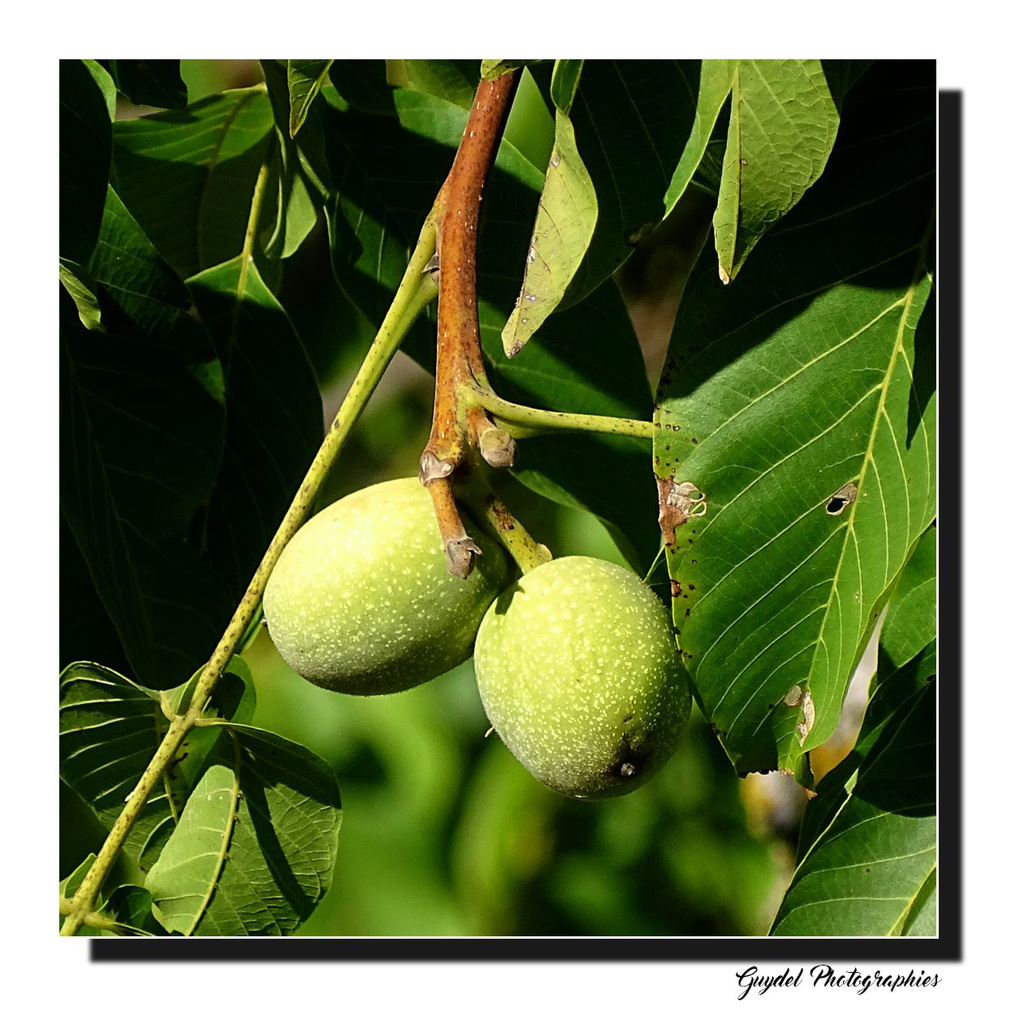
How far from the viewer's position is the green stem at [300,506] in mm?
700

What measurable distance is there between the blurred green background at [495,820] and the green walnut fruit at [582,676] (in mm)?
680

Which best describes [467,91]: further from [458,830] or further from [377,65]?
[458,830]

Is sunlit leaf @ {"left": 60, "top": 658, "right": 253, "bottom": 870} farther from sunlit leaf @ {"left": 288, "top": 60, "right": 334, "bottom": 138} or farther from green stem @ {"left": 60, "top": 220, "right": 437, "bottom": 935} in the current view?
sunlit leaf @ {"left": 288, "top": 60, "right": 334, "bottom": 138}

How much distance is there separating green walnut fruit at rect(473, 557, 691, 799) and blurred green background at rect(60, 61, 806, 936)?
0.68 metres

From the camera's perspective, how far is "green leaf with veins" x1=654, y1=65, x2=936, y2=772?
720 millimetres

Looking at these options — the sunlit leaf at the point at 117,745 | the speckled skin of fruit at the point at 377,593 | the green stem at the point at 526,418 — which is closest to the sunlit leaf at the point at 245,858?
the sunlit leaf at the point at 117,745

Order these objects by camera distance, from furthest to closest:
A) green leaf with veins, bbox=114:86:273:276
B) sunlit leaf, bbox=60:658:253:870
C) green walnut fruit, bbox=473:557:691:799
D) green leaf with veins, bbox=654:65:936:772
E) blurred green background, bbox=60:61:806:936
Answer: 1. blurred green background, bbox=60:61:806:936
2. green leaf with veins, bbox=114:86:273:276
3. sunlit leaf, bbox=60:658:253:870
4. green leaf with veins, bbox=654:65:936:772
5. green walnut fruit, bbox=473:557:691:799

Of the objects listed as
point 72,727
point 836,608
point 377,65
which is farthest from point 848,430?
point 72,727

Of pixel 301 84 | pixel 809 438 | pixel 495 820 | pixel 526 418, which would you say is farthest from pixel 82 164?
pixel 495 820

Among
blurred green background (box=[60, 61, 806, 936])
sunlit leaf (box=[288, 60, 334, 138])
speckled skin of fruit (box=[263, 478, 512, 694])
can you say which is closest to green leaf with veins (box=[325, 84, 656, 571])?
sunlit leaf (box=[288, 60, 334, 138])

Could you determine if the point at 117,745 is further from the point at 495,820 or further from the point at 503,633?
the point at 495,820

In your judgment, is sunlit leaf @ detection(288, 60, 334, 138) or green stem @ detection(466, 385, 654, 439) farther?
sunlit leaf @ detection(288, 60, 334, 138)

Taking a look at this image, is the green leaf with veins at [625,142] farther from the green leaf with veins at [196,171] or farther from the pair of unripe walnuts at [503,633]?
the green leaf with veins at [196,171]


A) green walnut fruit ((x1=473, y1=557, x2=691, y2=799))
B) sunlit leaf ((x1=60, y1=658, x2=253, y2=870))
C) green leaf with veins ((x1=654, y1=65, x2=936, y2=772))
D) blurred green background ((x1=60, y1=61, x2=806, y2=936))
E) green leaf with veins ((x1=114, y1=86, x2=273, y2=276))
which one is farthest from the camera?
blurred green background ((x1=60, y1=61, x2=806, y2=936))
